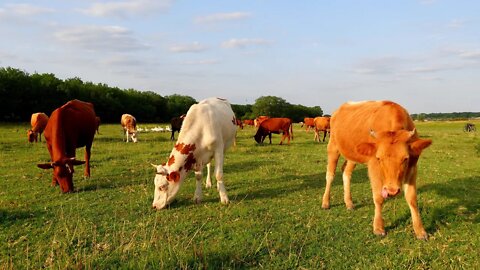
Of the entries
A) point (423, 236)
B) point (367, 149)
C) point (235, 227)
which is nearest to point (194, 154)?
point (235, 227)

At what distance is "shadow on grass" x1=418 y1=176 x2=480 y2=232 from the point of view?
23.9 ft

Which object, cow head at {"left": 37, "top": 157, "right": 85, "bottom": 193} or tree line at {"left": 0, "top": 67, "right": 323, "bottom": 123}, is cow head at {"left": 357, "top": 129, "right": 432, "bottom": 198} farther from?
tree line at {"left": 0, "top": 67, "right": 323, "bottom": 123}

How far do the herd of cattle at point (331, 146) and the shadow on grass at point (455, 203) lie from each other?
124cm

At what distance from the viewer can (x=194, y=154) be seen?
9.05 metres

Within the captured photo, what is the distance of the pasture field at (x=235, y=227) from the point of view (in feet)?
17.6

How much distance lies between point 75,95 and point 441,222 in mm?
74324

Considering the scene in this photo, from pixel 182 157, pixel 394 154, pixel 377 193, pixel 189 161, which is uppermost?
pixel 394 154

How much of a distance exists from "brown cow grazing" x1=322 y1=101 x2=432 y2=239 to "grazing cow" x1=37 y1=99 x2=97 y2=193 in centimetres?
692

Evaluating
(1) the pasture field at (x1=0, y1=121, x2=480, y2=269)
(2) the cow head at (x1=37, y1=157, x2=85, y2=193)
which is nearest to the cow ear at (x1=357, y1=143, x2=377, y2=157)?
(1) the pasture field at (x1=0, y1=121, x2=480, y2=269)

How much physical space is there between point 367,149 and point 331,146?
2.50 meters

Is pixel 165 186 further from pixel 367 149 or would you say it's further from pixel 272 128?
pixel 272 128

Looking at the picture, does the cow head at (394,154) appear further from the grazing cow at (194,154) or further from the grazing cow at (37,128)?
the grazing cow at (37,128)

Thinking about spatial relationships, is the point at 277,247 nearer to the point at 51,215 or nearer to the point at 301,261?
the point at 301,261

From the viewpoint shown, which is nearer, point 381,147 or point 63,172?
point 381,147
